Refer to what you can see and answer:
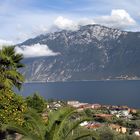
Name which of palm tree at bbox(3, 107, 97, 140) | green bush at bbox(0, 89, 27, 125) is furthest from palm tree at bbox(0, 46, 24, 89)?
palm tree at bbox(3, 107, 97, 140)

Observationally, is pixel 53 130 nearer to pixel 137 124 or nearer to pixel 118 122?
pixel 137 124

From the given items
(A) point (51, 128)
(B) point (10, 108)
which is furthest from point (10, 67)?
(A) point (51, 128)

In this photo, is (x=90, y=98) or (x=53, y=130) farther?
(x=90, y=98)

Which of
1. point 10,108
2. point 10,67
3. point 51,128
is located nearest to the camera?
point 51,128

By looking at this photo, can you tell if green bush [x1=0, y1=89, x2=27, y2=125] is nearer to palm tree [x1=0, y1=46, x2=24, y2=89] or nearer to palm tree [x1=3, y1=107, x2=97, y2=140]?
palm tree [x1=0, y1=46, x2=24, y2=89]

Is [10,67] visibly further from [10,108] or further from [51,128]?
[51,128]

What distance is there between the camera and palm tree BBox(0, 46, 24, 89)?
11808 mm

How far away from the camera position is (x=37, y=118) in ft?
32.2

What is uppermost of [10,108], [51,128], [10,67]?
[10,67]

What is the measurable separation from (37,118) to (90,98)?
558ft

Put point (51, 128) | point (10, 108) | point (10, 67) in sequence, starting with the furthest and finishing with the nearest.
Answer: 1. point (10, 67)
2. point (10, 108)
3. point (51, 128)

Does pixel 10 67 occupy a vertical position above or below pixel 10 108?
above

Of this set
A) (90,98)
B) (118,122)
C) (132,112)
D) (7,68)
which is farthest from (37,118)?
(90,98)

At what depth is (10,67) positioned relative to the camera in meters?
12.4
